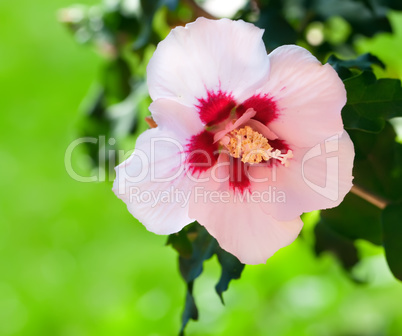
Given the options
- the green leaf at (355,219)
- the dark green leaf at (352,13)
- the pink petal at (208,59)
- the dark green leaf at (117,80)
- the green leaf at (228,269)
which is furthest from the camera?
the dark green leaf at (117,80)

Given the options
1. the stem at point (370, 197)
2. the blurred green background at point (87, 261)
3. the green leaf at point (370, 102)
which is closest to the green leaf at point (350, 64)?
the green leaf at point (370, 102)

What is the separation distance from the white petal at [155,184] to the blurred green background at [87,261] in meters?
0.66

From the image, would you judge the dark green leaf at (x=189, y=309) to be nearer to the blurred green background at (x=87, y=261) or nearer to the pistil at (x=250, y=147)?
the pistil at (x=250, y=147)

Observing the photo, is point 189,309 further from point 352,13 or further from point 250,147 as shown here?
point 352,13

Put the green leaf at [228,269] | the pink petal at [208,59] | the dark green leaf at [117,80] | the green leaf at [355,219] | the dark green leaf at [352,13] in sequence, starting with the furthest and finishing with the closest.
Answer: the dark green leaf at [117,80] → the dark green leaf at [352,13] → the green leaf at [355,219] → the green leaf at [228,269] → the pink petal at [208,59]

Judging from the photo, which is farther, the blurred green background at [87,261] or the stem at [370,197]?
the blurred green background at [87,261]

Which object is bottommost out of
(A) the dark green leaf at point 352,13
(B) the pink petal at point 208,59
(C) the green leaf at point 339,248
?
(C) the green leaf at point 339,248

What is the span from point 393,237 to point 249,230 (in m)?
0.23

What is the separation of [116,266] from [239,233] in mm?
1376

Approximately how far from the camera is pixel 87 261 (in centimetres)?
191

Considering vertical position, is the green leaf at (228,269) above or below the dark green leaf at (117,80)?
above

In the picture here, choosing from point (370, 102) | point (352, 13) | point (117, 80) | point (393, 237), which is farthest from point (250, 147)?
point (117, 80)

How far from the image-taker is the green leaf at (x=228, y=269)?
0.65 metres

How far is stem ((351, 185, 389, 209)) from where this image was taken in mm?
711
